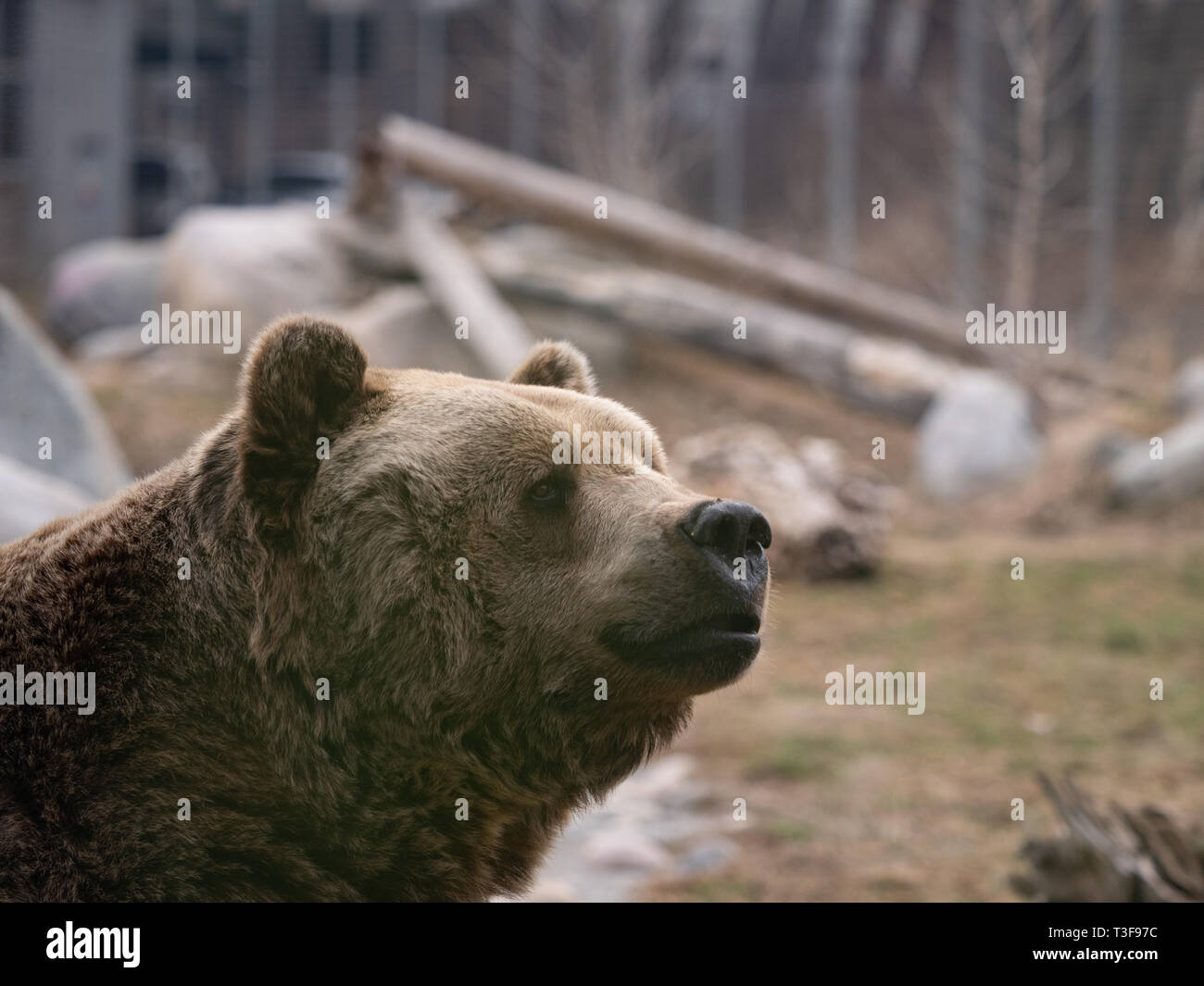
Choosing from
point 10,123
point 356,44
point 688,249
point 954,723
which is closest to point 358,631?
point 954,723

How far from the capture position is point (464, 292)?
39.1 ft

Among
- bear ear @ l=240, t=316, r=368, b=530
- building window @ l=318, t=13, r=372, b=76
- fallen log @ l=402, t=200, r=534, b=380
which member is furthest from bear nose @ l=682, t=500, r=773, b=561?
building window @ l=318, t=13, r=372, b=76

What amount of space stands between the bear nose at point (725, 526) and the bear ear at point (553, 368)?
795 mm

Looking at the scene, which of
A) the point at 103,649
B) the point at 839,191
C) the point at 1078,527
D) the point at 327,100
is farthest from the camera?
the point at 327,100

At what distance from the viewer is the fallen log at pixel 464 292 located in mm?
10805

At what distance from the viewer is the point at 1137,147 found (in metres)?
16.2

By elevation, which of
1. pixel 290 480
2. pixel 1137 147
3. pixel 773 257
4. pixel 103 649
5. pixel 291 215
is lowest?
pixel 103 649

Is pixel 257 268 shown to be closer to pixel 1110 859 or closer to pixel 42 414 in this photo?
pixel 42 414

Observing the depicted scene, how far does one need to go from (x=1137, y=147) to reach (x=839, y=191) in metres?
3.99

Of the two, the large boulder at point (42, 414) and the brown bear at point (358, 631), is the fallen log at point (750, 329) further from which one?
the brown bear at point (358, 631)

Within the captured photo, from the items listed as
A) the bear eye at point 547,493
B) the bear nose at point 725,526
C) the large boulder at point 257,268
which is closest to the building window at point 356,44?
the large boulder at point 257,268

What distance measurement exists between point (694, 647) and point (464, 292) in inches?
388
